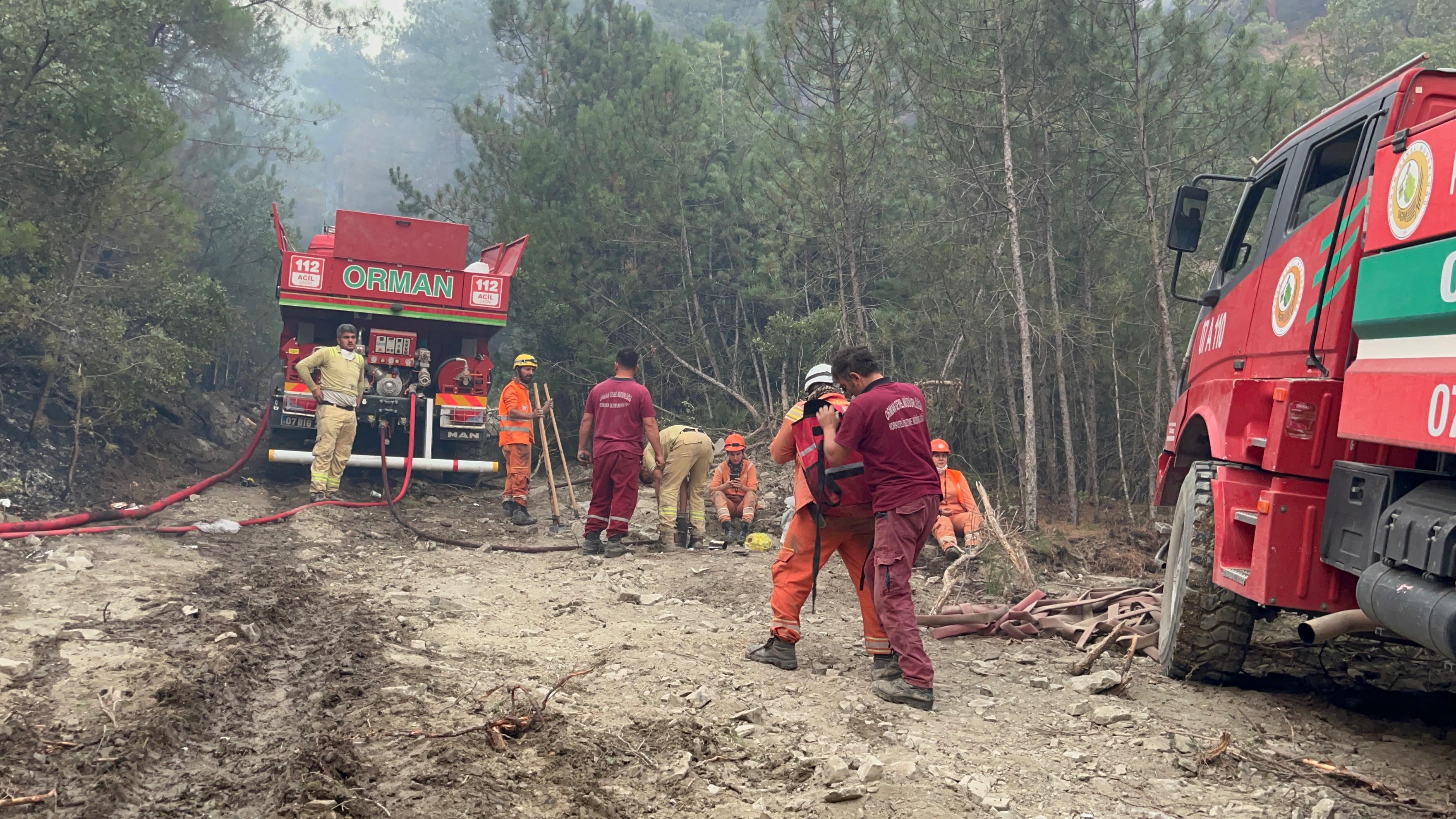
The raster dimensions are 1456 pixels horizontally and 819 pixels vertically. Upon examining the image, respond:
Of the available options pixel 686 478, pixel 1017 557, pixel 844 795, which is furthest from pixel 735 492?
pixel 844 795

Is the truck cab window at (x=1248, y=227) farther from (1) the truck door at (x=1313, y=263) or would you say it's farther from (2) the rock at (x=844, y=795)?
(2) the rock at (x=844, y=795)

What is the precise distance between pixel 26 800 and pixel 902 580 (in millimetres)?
3398

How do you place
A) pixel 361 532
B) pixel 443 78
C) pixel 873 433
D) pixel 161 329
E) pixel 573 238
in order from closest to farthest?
pixel 873 433
pixel 361 532
pixel 161 329
pixel 573 238
pixel 443 78

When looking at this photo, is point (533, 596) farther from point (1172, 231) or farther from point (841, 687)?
point (1172, 231)

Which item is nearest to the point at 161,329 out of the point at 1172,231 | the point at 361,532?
the point at 361,532

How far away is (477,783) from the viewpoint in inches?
142

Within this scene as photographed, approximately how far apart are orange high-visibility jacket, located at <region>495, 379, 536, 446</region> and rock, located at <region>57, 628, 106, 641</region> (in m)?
5.33

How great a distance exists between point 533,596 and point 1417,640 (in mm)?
5144

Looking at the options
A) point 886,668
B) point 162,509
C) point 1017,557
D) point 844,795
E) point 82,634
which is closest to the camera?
point 844,795

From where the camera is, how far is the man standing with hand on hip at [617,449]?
8984mm

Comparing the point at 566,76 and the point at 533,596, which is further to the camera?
the point at 566,76

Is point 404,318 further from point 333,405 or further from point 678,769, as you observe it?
point 678,769

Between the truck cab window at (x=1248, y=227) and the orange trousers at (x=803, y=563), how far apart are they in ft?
7.68

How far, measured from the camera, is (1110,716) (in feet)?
14.9
